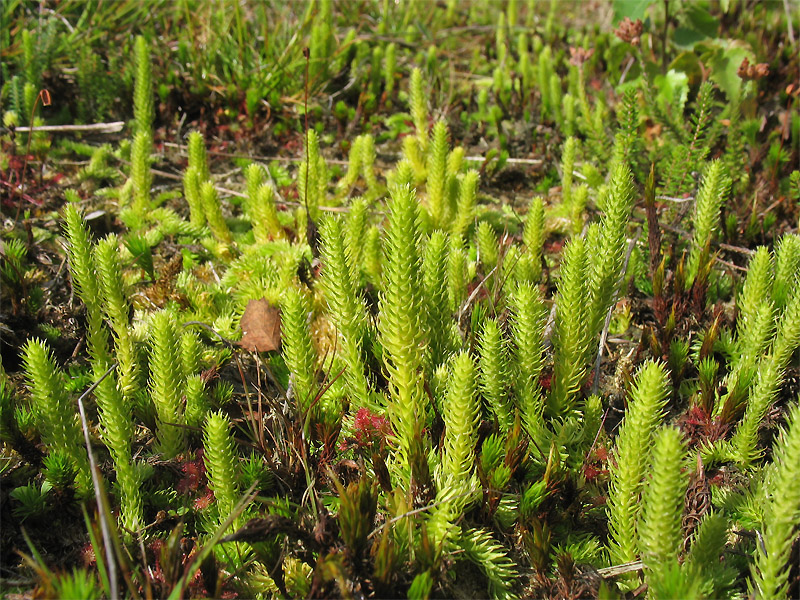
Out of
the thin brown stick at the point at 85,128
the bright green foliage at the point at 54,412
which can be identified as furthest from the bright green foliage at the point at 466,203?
the thin brown stick at the point at 85,128

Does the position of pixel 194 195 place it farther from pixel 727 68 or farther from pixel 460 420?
pixel 727 68

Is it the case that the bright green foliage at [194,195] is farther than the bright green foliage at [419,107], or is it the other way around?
the bright green foliage at [419,107]

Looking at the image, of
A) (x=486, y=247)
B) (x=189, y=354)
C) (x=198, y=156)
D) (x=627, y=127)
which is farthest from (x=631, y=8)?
(x=189, y=354)

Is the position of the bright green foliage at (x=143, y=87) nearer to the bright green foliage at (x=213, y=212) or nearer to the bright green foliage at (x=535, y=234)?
the bright green foliage at (x=213, y=212)

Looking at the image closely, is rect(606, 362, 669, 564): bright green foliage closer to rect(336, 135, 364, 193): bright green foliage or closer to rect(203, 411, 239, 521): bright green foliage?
rect(203, 411, 239, 521): bright green foliage

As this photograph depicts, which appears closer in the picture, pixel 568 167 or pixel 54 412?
pixel 54 412
